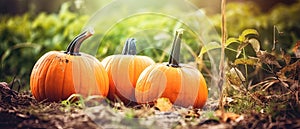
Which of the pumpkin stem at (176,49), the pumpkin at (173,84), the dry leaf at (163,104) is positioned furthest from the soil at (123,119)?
the pumpkin stem at (176,49)

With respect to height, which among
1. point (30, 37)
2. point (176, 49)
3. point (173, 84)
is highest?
point (30, 37)

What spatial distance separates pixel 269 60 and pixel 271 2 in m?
3.56

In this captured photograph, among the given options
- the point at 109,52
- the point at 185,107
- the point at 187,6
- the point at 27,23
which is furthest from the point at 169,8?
the point at 185,107

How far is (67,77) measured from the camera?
206cm

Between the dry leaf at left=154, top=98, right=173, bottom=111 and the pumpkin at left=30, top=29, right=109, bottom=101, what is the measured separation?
27 cm

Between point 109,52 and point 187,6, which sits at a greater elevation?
point 187,6

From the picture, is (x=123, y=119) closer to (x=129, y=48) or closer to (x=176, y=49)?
(x=176, y=49)

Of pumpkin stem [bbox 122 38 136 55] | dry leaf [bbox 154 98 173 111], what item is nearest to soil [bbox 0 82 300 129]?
dry leaf [bbox 154 98 173 111]

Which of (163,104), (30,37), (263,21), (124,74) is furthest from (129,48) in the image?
(263,21)

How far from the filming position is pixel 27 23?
435 cm

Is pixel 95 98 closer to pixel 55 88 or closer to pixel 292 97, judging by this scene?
pixel 55 88

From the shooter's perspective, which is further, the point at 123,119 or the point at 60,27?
the point at 60,27

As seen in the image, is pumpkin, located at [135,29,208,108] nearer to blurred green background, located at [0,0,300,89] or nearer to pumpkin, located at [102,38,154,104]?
pumpkin, located at [102,38,154,104]

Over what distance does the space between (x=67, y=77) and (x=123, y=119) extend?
53 cm
